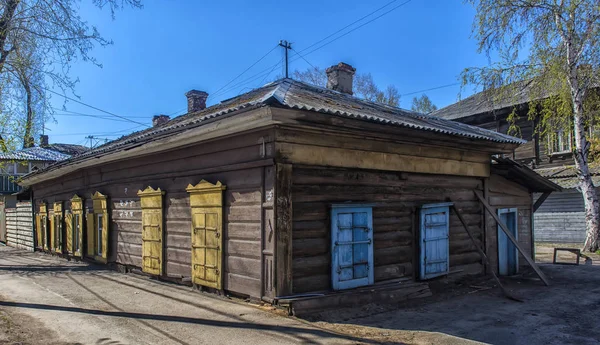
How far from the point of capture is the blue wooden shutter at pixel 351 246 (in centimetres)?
707

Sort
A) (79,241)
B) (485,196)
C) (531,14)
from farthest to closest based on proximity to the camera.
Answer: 1. (531,14)
2. (79,241)
3. (485,196)

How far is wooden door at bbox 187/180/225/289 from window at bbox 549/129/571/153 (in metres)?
16.5

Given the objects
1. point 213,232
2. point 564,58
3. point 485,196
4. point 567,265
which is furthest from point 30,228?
point 564,58

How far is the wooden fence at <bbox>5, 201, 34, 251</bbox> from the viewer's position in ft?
61.3

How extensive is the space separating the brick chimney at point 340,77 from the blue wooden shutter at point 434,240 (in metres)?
4.35

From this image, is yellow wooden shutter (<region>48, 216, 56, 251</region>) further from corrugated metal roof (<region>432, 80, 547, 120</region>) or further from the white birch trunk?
the white birch trunk

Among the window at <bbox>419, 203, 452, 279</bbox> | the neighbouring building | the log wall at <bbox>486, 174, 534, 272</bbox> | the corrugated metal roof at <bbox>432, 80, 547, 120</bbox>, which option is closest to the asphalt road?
the window at <bbox>419, 203, 452, 279</bbox>

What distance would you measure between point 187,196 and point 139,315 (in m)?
2.65

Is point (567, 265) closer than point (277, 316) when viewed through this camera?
No

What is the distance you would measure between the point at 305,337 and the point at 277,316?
0.97 m

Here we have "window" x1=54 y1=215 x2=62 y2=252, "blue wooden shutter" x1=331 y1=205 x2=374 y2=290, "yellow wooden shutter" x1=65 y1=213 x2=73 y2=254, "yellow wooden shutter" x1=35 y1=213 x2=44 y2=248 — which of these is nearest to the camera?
"blue wooden shutter" x1=331 y1=205 x2=374 y2=290

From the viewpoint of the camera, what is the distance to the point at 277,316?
20.4 ft

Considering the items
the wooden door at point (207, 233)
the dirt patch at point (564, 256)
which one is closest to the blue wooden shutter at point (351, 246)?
the wooden door at point (207, 233)

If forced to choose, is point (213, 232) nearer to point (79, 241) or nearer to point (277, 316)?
point (277, 316)
